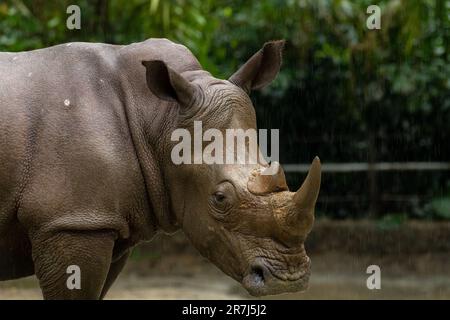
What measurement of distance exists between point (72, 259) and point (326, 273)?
6562mm

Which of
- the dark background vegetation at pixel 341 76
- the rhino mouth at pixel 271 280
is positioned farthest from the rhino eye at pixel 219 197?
the dark background vegetation at pixel 341 76

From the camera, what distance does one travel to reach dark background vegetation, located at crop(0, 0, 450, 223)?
35.6 feet

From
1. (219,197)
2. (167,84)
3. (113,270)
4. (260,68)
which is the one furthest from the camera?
(113,270)

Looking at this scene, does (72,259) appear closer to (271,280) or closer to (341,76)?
(271,280)

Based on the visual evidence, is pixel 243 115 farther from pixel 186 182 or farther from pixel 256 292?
pixel 256 292

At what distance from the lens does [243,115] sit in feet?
16.3

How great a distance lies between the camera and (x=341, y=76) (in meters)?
12.2

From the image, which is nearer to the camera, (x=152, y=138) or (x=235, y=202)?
(x=235, y=202)

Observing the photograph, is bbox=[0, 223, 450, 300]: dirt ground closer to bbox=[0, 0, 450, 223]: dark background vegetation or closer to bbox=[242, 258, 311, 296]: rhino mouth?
bbox=[0, 0, 450, 223]: dark background vegetation

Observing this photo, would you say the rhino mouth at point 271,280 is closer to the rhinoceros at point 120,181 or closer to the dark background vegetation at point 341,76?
the rhinoceros at point 120,181

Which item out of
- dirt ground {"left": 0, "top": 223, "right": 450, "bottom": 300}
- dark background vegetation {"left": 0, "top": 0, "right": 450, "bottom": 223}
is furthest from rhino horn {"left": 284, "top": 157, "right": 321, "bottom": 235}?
dark background vegetation {"left": 0, "top": 0, "right": 450, "bottom": 223}

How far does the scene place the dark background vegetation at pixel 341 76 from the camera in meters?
10.9

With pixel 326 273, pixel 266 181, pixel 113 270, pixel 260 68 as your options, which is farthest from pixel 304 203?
pixel 326 273

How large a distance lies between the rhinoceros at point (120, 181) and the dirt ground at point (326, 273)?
14.7 ft
